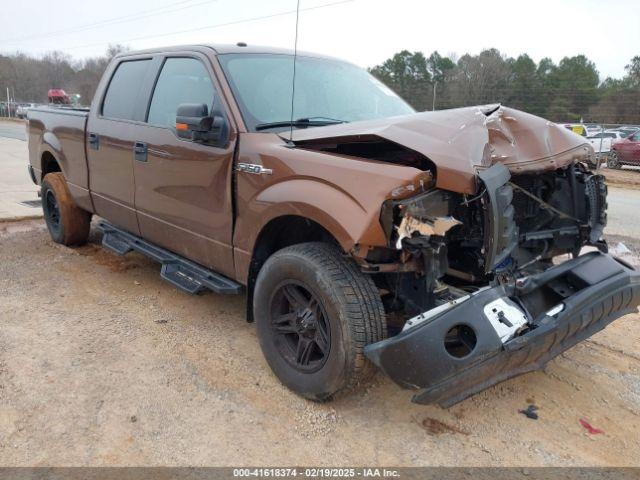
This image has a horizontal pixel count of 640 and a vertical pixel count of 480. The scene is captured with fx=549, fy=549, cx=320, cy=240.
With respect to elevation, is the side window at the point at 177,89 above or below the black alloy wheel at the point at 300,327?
above

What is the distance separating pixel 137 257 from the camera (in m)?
5.93

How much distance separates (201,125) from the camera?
3428 mm

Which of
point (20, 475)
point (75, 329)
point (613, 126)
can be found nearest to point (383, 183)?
point (20, 475)

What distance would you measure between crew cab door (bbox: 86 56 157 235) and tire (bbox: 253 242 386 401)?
201 centimetres

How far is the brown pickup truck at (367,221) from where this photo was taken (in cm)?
258

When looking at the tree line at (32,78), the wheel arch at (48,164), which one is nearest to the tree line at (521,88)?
the wheel arch at (48,164)

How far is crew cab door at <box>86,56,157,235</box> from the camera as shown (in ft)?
14.9

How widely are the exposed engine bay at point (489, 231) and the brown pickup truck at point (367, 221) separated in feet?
0.04

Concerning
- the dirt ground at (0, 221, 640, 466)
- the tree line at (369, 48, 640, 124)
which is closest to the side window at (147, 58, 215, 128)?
the dirt ground at (0, 221, 640, 466)

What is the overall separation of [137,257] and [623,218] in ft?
24.3

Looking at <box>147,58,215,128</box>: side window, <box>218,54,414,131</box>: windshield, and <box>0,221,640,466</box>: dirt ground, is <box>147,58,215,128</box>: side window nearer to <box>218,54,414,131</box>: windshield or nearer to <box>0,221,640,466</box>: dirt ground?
<box>218,54,414,131</box>: windshield

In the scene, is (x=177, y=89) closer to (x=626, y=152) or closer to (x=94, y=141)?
(x=94, y=141)

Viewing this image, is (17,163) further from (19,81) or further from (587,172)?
(19,81)

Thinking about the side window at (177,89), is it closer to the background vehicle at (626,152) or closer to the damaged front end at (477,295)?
the damaged front end at (477,295)
